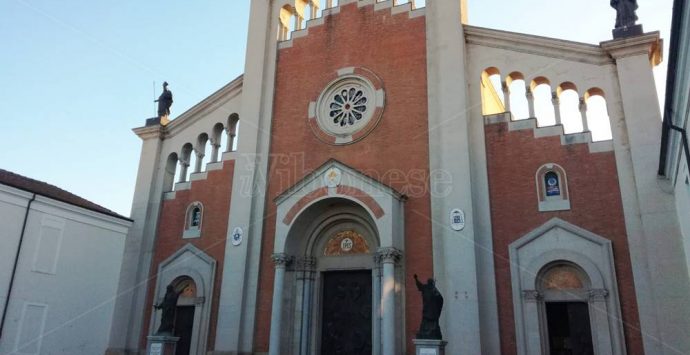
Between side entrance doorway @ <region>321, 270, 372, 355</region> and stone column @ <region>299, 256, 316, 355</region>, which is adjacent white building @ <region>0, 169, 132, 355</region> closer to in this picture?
stone column @ <region>299, 256, 316, 355</region>

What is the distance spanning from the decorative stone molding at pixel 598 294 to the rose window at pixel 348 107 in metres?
7.77

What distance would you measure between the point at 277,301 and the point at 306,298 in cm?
100

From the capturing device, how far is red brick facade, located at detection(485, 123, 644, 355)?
11.9 metres

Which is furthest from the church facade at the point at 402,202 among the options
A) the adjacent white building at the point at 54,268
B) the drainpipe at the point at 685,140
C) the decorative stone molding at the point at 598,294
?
the drainpipe at the point at 685,140

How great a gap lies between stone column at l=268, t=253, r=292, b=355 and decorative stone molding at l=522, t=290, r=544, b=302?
6.16m

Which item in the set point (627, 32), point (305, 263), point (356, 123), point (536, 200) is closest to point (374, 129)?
point (356, 123)

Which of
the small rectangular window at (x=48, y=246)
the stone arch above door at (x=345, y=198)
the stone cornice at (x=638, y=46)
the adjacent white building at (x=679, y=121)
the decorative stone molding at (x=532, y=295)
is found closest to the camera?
the adjacent white building at (x=679, y=121)

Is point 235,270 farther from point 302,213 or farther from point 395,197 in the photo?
point 395,197

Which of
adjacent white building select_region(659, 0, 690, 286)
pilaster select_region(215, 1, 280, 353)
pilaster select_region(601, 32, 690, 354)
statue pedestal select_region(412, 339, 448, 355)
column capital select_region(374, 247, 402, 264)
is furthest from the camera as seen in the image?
pilaster select_region(215, 1, 280, 353)

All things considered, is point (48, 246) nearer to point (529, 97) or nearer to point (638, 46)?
point (529, 97)

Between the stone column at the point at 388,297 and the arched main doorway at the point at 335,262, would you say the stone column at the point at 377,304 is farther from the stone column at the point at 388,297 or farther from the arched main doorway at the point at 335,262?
the stone column at the point at 388,297

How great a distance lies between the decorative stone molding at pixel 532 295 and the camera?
12328mm

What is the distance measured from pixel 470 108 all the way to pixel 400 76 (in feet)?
7.69

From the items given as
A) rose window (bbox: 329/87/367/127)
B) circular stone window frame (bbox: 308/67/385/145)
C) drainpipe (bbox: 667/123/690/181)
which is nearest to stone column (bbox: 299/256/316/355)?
circular stone window frame (bbox: 308/67/385/145)
